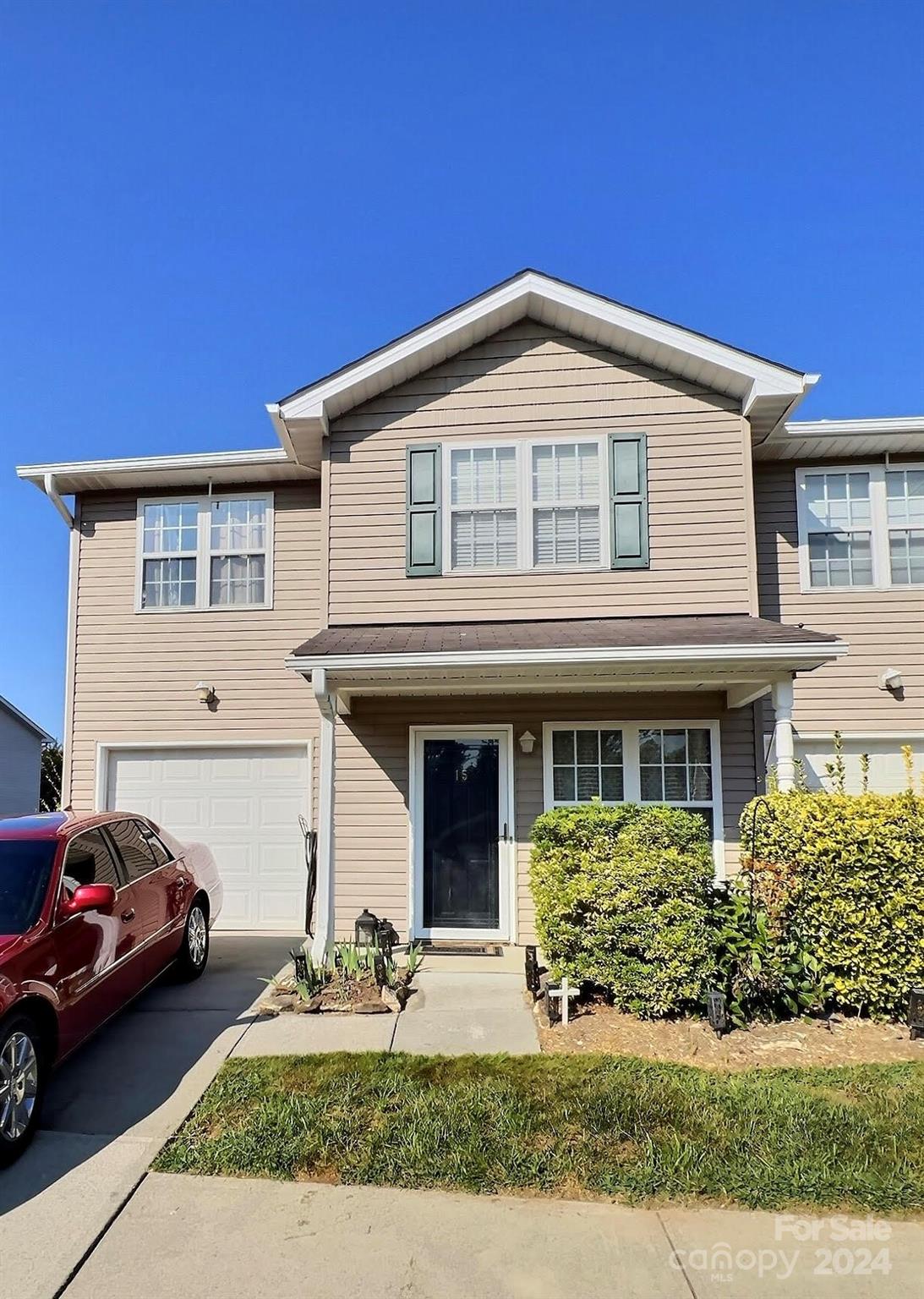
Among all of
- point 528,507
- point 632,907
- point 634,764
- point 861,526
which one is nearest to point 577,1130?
point 632,907

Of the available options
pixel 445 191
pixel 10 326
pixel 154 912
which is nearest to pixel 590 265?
pixel 445 191

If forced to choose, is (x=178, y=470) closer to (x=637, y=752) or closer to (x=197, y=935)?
(x=197, y=935)

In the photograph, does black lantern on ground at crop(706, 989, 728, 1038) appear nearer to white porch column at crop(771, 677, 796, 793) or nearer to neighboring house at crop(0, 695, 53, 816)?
white porch column at crop(771, 677, 796, 793)

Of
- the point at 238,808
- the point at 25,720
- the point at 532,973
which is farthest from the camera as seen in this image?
the point at 25,720

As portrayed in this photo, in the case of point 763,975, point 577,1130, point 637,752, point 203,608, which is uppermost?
point 203,608

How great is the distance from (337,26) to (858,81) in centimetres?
615

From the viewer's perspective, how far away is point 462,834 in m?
7.71

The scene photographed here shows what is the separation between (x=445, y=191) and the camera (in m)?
10.4

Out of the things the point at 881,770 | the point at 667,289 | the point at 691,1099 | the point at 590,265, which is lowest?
the point at 691,1099

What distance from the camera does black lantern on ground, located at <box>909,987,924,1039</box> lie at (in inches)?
193

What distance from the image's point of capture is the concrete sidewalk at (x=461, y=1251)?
8.66ft

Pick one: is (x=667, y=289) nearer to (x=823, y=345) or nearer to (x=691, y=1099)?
(x=823, y=345)

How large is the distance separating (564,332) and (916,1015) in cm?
687

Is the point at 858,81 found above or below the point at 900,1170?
above
